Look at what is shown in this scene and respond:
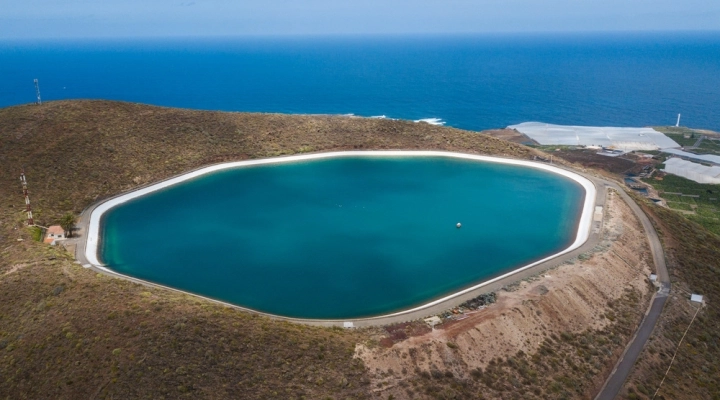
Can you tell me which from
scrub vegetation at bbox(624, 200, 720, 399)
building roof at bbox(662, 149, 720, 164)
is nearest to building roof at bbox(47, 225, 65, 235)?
scrub vegetation at bbox(624, 200, 720, 399)

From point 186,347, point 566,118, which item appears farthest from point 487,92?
point 186,347

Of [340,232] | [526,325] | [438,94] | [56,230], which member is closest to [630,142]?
[438,94]

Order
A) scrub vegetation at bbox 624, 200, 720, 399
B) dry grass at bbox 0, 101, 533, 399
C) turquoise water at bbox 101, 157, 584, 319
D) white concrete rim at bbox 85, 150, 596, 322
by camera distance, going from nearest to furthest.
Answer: dry grass at bbox 0, 101, 533, 399
scrub vegetation at bbox 624, 200, 720, 399
turquoise water at bbox 101, 157, 584, 319
white concrete rim at bbox 85, 150, 596, 322

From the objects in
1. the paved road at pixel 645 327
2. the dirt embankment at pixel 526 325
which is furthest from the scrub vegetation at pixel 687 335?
the dirt embankment at pixel 526 325

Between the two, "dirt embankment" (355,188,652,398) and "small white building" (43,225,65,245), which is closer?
"dirt embankment" (355,188,652,398)

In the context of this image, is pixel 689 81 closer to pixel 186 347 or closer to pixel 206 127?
pixel 206 127

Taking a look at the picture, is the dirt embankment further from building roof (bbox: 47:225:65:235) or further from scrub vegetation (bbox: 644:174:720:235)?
building roof (bbox: 47:225:65:235)

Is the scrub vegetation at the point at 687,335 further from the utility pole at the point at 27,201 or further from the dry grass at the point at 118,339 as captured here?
the utility pole at the point at 27,201
